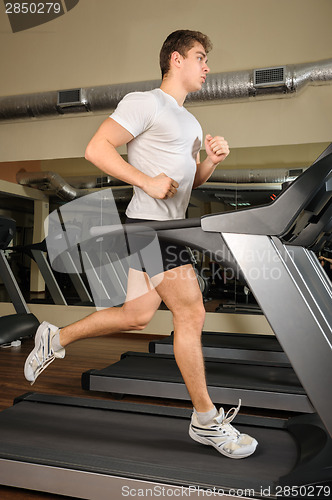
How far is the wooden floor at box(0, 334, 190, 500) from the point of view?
2.51 m

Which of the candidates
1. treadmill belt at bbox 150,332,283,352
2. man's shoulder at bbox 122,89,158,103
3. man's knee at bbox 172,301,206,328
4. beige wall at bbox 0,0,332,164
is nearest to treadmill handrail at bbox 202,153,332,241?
man's knee at bbox 172,301,206,328

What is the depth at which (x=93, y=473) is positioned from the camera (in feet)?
4.54

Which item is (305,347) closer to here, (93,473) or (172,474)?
(172,474)

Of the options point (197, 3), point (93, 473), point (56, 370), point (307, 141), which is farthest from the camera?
point (197, 3)

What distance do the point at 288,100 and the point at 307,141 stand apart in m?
0.42

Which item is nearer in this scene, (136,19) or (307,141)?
(307,141)

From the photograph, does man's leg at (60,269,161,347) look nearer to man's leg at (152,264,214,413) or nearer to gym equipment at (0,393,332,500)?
man's leg at (152,264,214,413)

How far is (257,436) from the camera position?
68.5 inches

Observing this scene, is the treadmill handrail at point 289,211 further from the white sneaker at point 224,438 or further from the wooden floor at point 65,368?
the wooden floor at point 65,368

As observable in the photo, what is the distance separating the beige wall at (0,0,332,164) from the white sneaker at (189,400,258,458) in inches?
126

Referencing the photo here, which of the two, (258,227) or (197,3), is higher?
(197,3)

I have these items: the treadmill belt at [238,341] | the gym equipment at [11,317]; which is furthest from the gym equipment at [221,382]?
the gym equipment at [11,317]

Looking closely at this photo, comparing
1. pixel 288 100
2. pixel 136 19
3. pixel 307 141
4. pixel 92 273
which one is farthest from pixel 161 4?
pixel 92 273

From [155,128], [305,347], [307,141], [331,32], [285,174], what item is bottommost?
[305,347]
